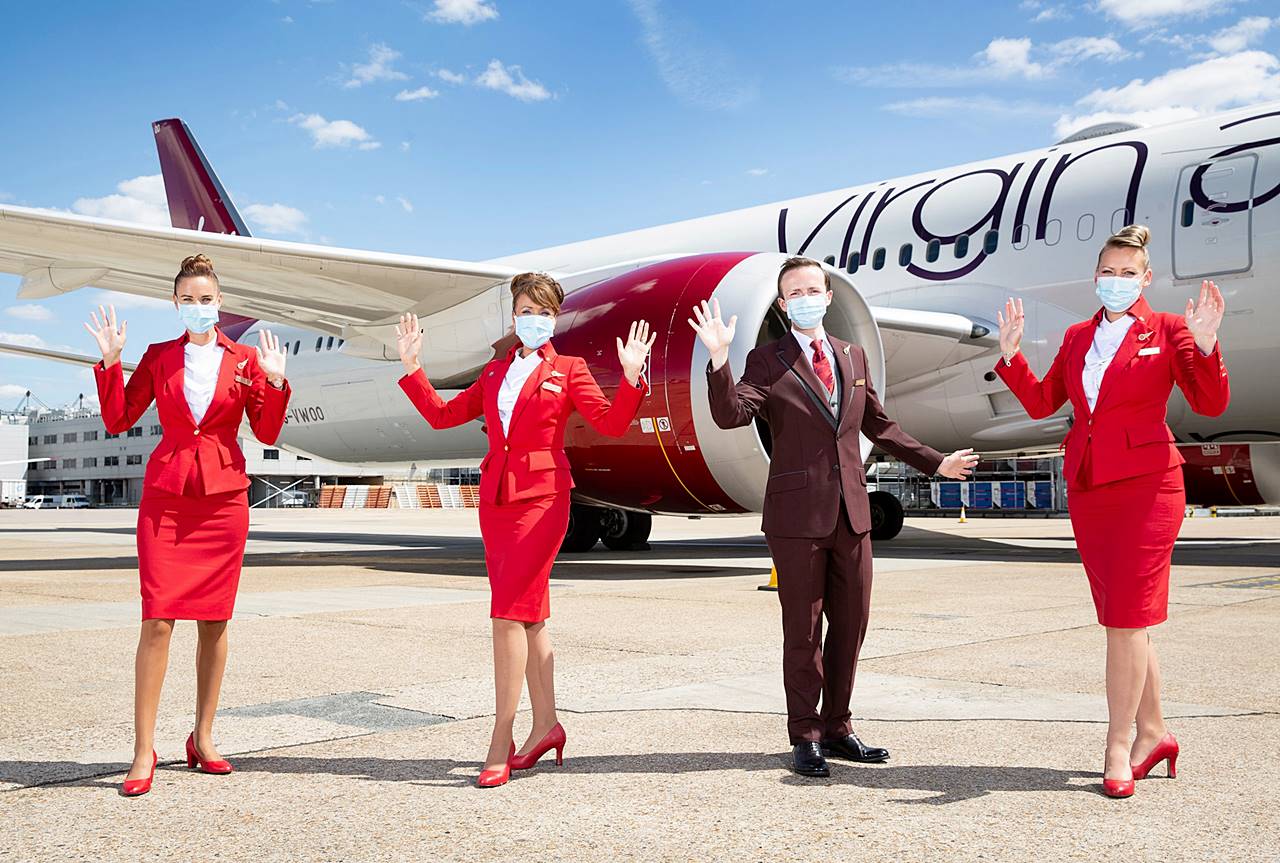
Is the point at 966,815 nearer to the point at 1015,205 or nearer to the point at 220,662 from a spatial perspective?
the point at 220,662

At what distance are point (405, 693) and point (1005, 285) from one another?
7.52 metres

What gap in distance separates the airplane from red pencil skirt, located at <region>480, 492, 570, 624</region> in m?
4.63

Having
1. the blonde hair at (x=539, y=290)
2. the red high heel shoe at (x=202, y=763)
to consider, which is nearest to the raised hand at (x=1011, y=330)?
the blonde hair at (x=539, y=290)

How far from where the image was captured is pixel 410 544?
15180 mm

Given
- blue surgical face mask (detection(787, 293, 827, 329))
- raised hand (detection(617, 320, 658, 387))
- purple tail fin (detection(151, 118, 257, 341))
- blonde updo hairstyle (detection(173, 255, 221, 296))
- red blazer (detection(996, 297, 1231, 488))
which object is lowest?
red blazer (detection(996, 297, 1231, 488))

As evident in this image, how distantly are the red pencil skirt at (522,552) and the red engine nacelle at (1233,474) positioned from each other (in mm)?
11750

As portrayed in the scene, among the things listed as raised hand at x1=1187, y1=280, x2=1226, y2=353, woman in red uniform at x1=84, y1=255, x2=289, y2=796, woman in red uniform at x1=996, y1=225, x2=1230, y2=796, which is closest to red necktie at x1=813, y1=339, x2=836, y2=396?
woman in red uniform at x1=996, y1=225, x2=1230, y2=796

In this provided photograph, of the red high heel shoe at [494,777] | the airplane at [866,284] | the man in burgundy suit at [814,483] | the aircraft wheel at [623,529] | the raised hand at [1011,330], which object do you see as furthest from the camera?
the aircraft wheel at [623,529]

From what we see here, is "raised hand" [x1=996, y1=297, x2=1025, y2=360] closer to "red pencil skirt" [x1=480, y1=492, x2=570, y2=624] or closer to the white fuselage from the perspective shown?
"red pencil skirt" [x1=480, y1=492, x2=570, y2=624]

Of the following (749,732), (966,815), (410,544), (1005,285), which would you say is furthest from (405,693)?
(410,544)

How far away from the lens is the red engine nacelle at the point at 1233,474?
13.1 metres

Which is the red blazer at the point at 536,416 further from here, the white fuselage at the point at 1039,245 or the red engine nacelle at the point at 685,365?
the white fuselage at the point at 1039,245

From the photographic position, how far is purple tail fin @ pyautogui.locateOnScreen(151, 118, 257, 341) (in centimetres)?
1770

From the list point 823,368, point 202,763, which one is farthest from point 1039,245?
point 202,763
